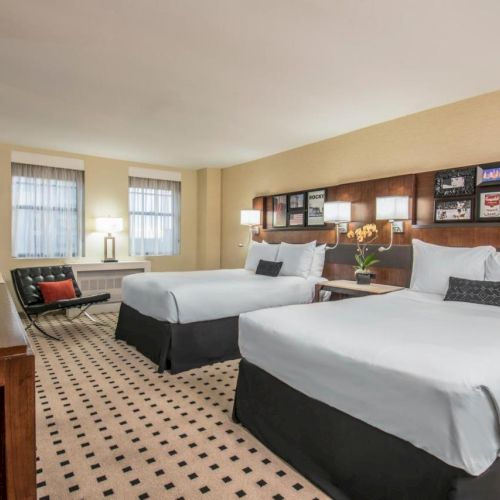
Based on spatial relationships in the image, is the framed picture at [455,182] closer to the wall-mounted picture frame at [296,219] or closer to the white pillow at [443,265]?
the white pillow at [443,265]

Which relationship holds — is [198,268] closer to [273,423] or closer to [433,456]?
[273,423]

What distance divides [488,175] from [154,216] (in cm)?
520

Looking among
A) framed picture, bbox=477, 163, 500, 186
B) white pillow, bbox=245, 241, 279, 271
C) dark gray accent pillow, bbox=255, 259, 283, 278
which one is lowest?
dark gray accent pillow, bbox=255, 259, 283, 278

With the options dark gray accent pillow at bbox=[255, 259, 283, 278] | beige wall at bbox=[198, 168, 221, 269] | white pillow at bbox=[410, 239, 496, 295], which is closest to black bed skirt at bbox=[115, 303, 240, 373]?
dark gray accent pillow at bbox=[255, 259, 283, 278]

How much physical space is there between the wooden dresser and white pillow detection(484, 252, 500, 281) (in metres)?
3.16

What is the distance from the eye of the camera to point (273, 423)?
7.12 ft

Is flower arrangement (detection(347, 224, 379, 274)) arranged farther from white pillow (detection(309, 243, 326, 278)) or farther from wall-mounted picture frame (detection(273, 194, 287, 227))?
wall-mounted picture frame (detection(273, 194, 287, 227))

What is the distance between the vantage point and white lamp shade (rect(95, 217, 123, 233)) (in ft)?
19.7

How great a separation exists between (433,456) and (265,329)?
106 centimetres

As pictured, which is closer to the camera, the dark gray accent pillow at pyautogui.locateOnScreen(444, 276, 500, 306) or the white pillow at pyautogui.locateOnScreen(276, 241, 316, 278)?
the dark gray accent pillow at pyautogui.locateOnScreen(444, 276, 500, 306)

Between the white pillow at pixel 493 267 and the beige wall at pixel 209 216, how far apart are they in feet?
16.0

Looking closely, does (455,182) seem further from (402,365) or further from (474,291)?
(402,365)

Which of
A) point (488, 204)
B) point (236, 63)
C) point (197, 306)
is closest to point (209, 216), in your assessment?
point (197, 306)

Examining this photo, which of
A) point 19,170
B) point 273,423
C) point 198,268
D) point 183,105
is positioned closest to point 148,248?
point 198,268
